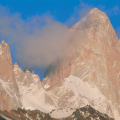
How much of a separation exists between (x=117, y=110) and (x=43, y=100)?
26.6 metres

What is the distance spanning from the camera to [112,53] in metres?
170

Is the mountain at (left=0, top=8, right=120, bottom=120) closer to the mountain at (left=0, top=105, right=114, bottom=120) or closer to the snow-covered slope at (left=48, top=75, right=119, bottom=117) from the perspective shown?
the snow-covered slope at (left=48, top=75, right=119, bottom=117)

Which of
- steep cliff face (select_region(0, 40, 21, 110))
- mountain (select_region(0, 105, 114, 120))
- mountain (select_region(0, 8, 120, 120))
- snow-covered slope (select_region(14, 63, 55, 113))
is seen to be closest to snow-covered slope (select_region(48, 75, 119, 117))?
mountain (select_region(0, 8, 120, 120))

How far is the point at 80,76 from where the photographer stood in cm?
16300

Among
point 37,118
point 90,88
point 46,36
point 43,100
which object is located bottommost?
point 37,118

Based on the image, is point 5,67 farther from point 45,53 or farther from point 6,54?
point 45,53

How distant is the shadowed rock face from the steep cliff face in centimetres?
2938

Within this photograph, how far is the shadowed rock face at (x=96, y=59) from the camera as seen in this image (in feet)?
535

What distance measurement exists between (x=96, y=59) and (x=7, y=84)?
130ft

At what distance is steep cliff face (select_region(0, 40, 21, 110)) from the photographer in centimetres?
12938

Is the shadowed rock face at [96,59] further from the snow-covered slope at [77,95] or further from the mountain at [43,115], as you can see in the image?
the mountain at [43,115]

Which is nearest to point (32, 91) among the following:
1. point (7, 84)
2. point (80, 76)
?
point (7, 84)

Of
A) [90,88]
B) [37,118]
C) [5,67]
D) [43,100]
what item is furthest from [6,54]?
[37,118]

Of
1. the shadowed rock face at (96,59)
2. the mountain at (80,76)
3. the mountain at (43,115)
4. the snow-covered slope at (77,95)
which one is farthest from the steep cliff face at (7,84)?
the mountain at (43,115)
